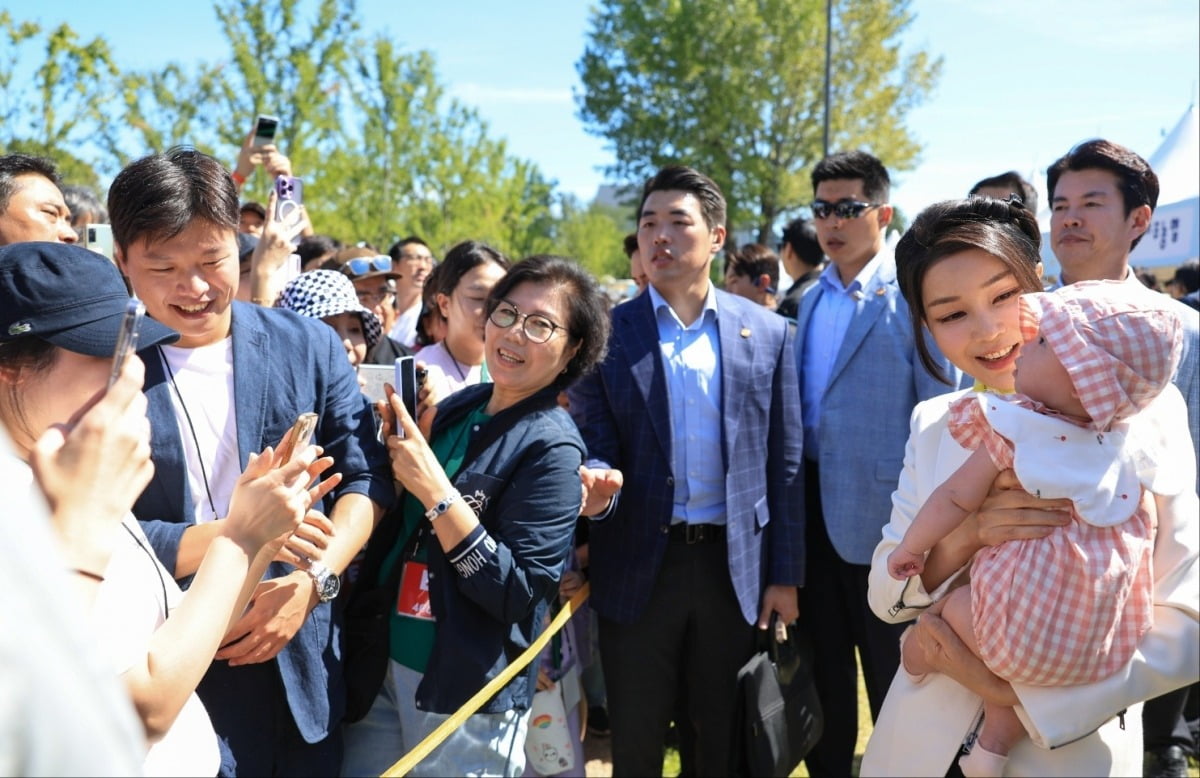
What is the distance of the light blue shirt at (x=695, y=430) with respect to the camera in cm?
352

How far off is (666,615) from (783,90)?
23.9 meters

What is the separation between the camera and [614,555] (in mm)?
3518

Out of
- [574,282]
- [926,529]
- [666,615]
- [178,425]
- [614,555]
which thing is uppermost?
[574,282]

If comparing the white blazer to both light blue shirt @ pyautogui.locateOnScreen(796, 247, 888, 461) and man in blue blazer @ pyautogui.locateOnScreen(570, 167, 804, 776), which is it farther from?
light blue shirt @ pyautogui.locateOnScreen(796, 247, 888, 461)

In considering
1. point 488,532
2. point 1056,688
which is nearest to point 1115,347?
point 1056,688

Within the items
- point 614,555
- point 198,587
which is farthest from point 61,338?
point 614,555

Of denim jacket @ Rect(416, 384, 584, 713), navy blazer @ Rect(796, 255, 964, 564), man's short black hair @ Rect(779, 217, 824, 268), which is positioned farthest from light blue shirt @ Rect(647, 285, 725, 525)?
man's short black hair @ Rect(779, 217, 824, 268)

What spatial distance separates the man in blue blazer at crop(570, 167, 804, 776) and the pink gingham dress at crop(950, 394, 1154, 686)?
155cm

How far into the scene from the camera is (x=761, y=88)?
24.9 meters

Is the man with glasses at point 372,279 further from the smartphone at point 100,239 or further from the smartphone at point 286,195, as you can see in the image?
the smartphone at point 100,239

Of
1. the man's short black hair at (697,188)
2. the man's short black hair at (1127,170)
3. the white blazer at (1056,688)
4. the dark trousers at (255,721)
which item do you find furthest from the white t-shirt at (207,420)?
the man's short black hair at (1127,170)

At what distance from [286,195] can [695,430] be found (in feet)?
6.81

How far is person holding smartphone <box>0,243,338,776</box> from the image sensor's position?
1188 millimetres

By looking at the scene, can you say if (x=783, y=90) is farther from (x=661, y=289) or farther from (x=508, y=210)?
(x=661, y=289)
